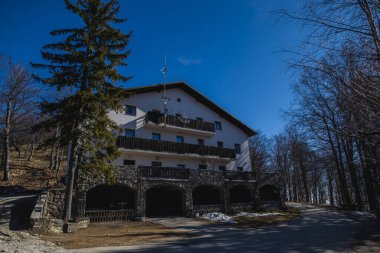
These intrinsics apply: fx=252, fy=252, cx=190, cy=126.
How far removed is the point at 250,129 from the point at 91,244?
27.7m

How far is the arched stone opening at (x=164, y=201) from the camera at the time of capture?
24.3 meters

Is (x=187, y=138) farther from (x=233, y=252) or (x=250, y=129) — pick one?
(x=233, y=252)

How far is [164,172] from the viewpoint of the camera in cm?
2177

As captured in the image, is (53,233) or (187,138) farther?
(187,138)

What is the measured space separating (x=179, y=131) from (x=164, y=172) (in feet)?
25.8

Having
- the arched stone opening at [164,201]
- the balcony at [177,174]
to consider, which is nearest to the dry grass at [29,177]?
the balcony at [177,174]

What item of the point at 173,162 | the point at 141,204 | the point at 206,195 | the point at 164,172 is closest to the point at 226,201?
the point at 206,195

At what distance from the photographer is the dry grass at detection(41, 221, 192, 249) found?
10812 mm

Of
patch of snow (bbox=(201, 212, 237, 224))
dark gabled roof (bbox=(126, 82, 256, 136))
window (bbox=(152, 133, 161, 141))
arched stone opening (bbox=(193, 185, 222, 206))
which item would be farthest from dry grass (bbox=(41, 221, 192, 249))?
dark gabled roof (bbox=(126, 82, 256, 136))

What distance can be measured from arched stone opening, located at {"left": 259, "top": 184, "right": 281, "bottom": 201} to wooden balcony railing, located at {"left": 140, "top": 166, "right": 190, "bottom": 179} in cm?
1135

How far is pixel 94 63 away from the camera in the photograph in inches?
628

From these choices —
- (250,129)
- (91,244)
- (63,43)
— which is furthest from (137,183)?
(250,129)

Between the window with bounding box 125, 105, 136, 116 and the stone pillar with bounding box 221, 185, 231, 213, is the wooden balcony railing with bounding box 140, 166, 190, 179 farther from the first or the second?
the window with bounding box 125, 105, 136, 116

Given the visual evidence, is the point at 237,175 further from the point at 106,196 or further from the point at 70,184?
the point at 70,184
